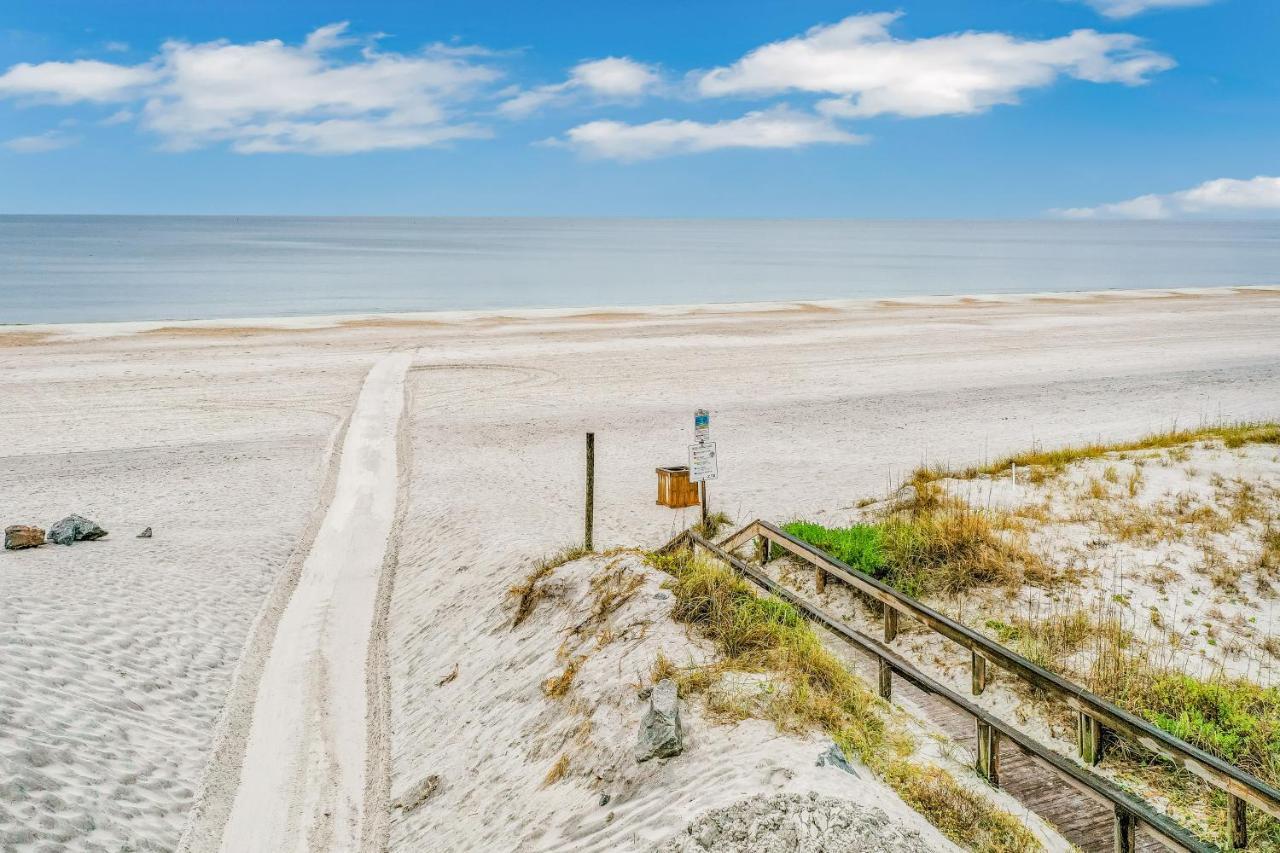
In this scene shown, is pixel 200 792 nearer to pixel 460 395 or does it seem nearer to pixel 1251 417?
pixel 460 395

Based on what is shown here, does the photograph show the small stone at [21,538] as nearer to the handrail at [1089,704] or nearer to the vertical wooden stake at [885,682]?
the handrail at [1089,704]

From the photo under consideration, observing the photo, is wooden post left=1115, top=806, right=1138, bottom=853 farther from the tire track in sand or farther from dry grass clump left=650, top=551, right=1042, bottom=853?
the tire track in sand

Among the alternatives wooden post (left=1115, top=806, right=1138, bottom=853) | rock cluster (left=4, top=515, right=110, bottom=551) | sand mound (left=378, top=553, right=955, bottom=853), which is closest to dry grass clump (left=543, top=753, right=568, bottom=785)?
sand mound (left=378, top=553, right=955, bottom=853)

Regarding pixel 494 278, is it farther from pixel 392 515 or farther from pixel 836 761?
pixel 836 761

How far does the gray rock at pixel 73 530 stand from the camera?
13617 mm

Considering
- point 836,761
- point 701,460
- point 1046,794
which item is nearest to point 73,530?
point 701,460

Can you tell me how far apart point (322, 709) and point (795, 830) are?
19.5ft

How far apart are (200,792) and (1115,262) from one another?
120122 millimetres

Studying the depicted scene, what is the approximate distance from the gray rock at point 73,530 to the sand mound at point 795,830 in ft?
38.3

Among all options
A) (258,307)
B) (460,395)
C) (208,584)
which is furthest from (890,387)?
(258,307)

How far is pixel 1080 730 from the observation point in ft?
22.5

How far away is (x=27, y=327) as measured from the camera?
41.7m

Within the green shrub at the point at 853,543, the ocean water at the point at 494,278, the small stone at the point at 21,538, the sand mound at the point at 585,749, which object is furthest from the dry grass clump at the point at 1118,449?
the ocean water at the point at 494,278

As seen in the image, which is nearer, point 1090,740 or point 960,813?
point 960,813
